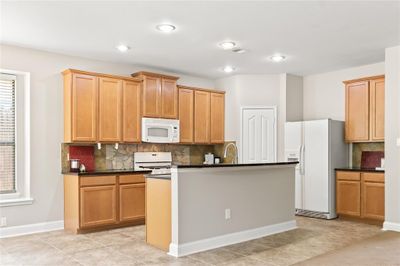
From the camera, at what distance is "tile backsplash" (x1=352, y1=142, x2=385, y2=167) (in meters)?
6.27

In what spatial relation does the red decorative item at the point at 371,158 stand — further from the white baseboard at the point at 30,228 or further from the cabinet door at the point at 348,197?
the white baseboard at the point at 30,228

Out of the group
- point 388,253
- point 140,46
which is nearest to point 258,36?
point 140,46

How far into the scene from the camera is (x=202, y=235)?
4285 millimetres

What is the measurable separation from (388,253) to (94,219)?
3812 mm

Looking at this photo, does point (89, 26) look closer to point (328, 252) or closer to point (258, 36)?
point (258, 36)

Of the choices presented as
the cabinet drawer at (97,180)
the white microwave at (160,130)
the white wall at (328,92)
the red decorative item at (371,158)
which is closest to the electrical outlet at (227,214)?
the cabinet drawer at (97,180)

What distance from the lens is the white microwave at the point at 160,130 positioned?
20.3 feet

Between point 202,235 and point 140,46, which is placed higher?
point 140,46

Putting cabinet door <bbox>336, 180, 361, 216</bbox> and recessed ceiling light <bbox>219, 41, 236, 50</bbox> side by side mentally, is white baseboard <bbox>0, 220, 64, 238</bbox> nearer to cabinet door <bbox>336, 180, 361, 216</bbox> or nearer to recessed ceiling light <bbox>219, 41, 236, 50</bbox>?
recessed ceiling light <bbox>219, 41, 236, 50</bbox>

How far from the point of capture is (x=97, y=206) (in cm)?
531

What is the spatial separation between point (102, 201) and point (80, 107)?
1444 millimetres

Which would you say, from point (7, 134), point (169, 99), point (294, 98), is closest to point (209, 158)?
point (169, 99)

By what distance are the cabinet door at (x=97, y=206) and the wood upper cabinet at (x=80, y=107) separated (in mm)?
793

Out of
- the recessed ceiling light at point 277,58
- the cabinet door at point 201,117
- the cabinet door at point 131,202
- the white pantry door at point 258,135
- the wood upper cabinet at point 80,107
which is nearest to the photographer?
the wood upper cabinet at point 80,107
